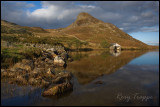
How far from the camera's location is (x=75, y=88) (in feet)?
45.5

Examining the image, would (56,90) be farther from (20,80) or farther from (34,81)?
(20,80)

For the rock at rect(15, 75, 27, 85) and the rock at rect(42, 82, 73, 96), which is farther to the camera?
the rock at rect(15, 75, 27, 85)

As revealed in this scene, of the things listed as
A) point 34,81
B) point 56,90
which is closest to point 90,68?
point 34,81

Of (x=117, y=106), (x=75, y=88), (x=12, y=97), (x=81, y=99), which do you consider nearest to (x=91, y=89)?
(x=75, y=88)

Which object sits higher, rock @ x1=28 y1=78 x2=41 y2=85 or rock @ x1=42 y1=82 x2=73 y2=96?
rock @ x1=28 y1=78 x2=41 y2=85

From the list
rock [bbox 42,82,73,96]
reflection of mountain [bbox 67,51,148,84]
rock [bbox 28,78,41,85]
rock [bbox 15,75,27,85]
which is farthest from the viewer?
reflection of mountain [bbox 67,51,148,84]

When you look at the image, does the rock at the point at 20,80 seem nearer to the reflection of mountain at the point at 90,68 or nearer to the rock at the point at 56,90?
the rock at the point at 56,90

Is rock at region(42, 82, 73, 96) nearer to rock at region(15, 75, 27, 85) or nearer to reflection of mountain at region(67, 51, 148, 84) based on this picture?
rock at region(15, 75, 27, 85)

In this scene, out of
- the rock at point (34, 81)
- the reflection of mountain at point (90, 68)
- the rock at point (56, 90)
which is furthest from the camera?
the reflection of mountain at point (90, 68)

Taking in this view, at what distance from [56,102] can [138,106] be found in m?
6.58

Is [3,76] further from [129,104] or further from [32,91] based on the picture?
[129,104]

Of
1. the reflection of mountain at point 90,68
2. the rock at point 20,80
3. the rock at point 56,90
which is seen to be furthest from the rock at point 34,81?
the reflection of mountain at point 90,68

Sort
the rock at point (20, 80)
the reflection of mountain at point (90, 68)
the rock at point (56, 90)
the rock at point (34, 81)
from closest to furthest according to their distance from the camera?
the rock at point (56, 90) → the rock at point (34, 81) → the rock at point (20, 80) → the reflection of mountain at point (90, 68)

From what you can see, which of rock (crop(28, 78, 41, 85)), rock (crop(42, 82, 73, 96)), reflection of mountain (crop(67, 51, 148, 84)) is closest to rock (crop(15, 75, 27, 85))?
rock (crop(28, 78, 41, 85))
